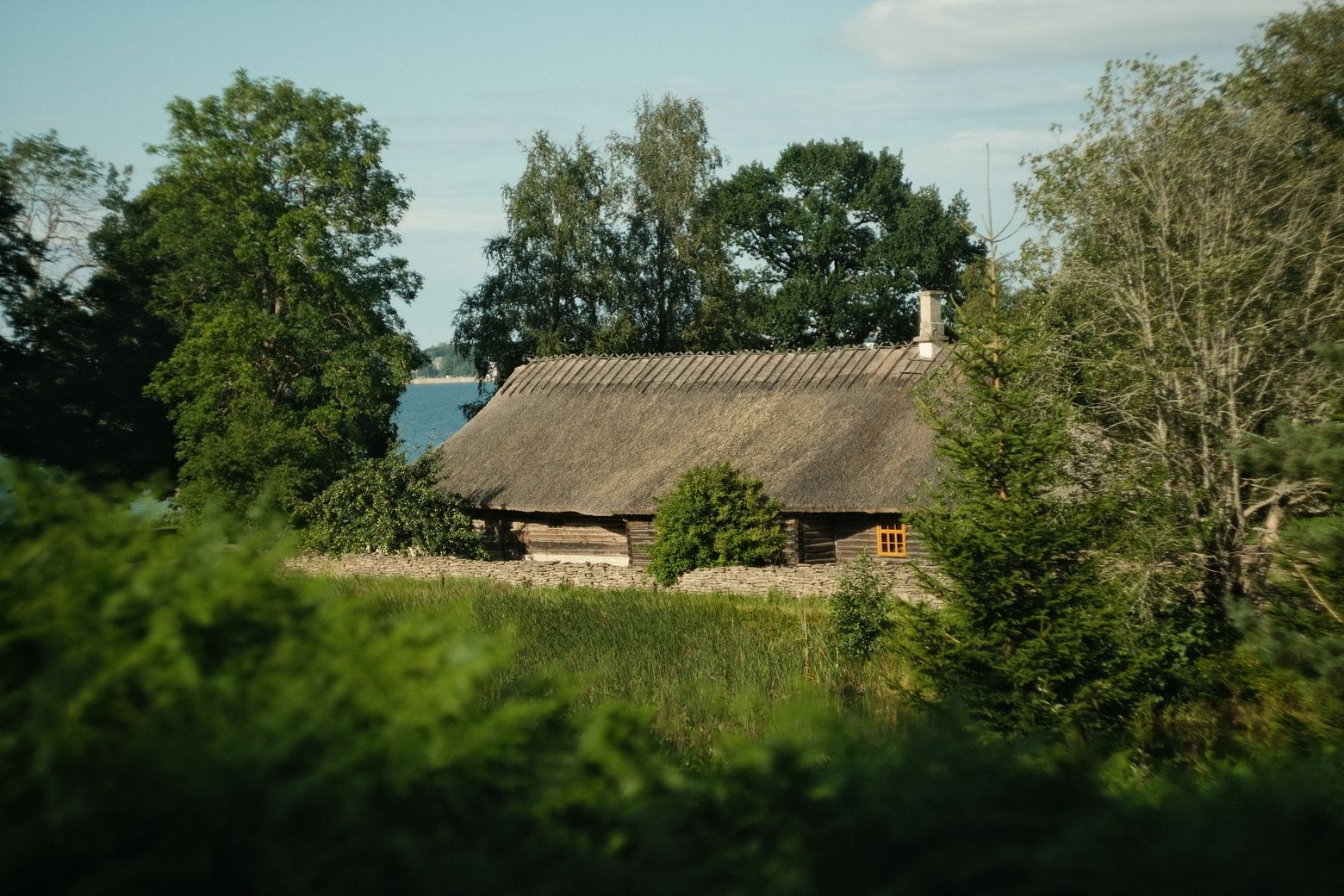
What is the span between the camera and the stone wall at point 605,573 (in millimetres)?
20797

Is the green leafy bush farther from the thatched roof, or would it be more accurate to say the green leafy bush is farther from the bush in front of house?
the bush in front of house

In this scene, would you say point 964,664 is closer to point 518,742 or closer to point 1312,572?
point 1312,572

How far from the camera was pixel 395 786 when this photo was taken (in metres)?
3.01

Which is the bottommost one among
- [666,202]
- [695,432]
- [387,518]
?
[387,518]

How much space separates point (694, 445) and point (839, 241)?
22.9 meters

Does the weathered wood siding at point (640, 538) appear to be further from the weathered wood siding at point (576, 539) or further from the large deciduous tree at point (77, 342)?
the large deciduous tree at point (77, 342)

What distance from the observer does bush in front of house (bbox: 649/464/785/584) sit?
22703 millimetres

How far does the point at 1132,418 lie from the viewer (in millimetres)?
17672

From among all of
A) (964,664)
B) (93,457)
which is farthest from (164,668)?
(93,457)

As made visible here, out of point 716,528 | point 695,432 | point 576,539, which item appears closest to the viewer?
point 716,528

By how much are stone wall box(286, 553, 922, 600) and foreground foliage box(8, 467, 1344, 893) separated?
16.0 m

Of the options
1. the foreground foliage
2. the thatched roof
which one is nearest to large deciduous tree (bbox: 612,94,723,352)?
the thatched roof

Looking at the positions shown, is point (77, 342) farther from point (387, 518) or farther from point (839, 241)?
point (839, 241)

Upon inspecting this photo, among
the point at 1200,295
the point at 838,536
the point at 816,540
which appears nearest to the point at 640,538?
the point at 816,540
